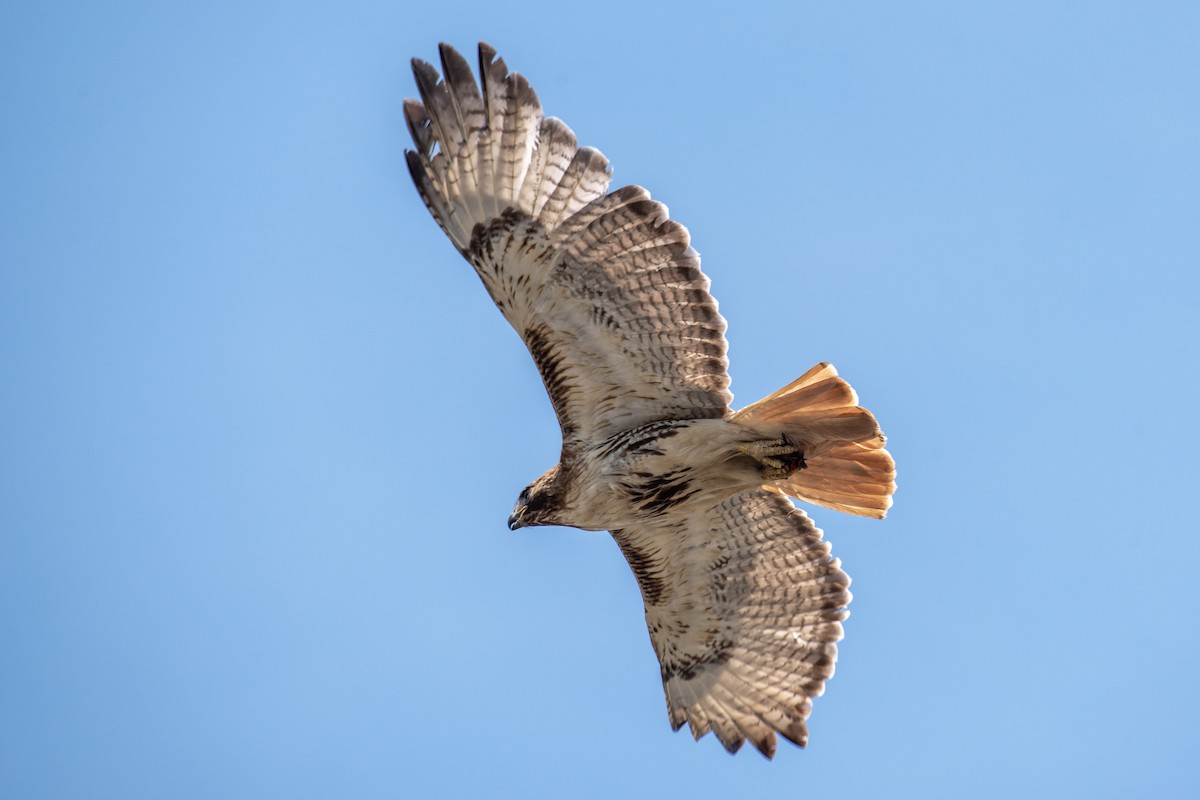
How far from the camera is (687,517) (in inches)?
359

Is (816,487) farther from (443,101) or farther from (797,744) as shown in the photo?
(443,101)

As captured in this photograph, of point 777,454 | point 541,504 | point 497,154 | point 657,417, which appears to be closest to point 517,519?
point 541,504

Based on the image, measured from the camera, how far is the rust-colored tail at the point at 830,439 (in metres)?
7.95

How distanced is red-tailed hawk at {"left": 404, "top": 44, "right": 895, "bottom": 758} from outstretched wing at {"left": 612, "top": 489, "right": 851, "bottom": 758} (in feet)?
0.04

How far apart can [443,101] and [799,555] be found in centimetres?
387

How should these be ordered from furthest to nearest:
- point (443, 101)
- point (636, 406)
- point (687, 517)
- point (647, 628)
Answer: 1. point (647, 628)
2. point (687, 517)
3. point (636, 406)
4. point (443, 101)

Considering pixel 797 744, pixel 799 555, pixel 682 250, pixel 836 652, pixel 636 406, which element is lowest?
pixel 797 744

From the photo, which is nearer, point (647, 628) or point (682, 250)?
point (682, 250)

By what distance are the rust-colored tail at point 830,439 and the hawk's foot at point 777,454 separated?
41 mm

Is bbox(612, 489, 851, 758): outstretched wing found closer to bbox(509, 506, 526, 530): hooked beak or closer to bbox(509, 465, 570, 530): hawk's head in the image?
bbox(509, 465, 570, 530): hawk's head

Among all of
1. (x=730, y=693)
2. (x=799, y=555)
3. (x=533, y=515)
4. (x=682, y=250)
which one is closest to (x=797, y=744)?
(x=730, y=693)

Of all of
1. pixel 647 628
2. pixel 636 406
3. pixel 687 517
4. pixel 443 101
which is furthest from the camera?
pixel 647 628

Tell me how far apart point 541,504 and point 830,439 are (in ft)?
5.88

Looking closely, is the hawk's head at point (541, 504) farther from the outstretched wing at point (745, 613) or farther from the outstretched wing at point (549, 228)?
the outstretched wing at point (549, 228)
